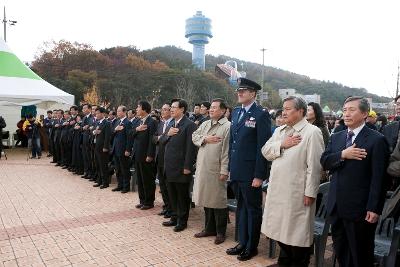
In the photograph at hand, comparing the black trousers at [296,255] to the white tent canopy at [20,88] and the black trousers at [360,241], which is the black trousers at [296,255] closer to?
the black trousers at [360,241]

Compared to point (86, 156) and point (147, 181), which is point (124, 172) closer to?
point (147, 181)

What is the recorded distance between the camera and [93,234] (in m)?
5.20

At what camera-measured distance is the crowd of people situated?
312 centimetres

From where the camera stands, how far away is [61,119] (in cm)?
1223

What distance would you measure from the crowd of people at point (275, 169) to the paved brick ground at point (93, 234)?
28cm

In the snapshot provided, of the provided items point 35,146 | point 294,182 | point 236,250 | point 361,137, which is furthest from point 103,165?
point 35,146

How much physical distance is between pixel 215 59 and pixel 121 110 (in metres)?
93.7

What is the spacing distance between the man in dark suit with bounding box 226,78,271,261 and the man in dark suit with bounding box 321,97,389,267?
104cm

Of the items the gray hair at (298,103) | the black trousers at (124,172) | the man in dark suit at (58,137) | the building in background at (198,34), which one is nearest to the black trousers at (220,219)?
the gray hair at (298,103)

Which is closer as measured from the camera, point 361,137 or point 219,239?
point 361,137

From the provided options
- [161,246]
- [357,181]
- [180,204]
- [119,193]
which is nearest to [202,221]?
[180,204]

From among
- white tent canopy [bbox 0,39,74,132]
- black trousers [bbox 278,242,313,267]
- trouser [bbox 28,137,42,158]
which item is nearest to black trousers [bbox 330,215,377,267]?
black trousers [bbox 278,242,313,267]

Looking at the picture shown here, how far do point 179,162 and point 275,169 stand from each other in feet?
6.36

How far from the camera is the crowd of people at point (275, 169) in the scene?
3.12 metres
